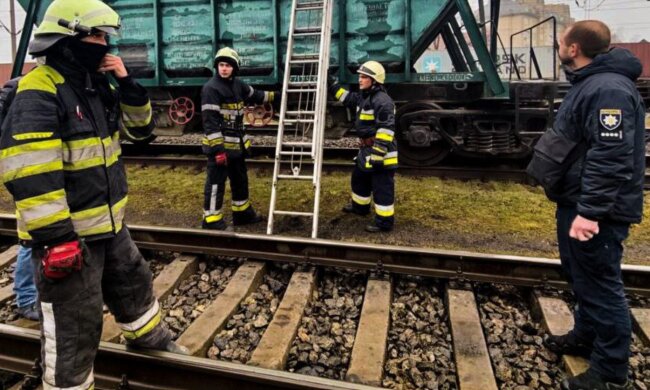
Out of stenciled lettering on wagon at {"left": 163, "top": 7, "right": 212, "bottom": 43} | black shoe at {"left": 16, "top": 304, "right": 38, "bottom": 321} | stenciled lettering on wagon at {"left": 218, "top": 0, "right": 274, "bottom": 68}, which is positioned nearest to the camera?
black shoe at {"left": 16, "top": 304, "right": 38, "bottom": 321}

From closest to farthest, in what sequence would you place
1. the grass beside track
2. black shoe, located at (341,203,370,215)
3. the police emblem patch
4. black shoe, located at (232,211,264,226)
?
the police emblem patch
the grass beside track
black shoe, located at (232,211,264,226)
black shoe, located at (341,203,370,215)

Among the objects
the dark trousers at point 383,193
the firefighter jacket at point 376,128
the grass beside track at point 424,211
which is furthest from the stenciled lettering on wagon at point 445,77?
the dark trousers at point 383,193

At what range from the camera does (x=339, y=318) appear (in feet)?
11.2

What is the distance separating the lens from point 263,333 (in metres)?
3.16

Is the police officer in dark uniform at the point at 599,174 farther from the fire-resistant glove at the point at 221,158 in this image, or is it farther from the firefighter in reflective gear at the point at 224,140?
the firefighter in reflective gear at the point at 224,140

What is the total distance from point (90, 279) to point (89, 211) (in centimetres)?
34

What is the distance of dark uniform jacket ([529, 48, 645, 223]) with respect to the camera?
91.5 inches

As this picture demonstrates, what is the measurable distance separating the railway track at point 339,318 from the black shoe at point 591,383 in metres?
0.17

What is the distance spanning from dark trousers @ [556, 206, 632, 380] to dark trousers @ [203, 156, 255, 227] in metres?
3.64

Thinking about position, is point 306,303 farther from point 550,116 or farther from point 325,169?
point 550,116

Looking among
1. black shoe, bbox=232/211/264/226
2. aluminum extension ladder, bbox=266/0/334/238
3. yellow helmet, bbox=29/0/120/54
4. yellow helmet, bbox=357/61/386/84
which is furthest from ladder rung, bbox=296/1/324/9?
yellow helmet, bbox=29/0/120/54

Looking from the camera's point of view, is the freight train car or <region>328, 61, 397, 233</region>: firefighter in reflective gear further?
the freight train car

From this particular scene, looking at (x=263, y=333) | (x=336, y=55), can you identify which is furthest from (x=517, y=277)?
(x=336, y=55)

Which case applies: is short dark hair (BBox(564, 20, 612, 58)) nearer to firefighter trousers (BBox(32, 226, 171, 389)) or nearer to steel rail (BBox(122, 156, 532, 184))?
firefighter trousers (BBox(32, 226, 171, 389))
